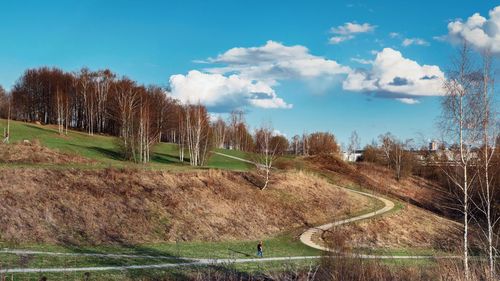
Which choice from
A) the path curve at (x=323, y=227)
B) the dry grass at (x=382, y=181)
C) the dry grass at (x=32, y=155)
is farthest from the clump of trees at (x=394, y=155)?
the dry grass at (x=32, y=155)

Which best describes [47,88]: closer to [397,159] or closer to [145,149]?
[145,149]

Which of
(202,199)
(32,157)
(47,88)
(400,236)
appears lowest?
(400,236)

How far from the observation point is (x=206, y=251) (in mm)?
24938

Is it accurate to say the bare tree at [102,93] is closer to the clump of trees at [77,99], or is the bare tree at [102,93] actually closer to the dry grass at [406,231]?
the clump of trees at [77,99]

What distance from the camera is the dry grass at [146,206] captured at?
25812mm

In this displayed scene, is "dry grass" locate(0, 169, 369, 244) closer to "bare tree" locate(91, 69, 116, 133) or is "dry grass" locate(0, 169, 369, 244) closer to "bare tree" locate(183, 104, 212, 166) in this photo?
"bare tree" locate(183, 104, 212, 166)

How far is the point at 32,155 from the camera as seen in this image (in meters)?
37.0

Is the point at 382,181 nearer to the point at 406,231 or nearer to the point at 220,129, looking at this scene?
the point at 406,231

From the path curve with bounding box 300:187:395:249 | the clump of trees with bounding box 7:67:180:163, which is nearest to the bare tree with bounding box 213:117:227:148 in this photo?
the clump of trees with bounding box 7:67:180:163

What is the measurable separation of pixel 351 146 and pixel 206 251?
252ft

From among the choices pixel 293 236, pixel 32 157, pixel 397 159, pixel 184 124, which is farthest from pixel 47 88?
pixel 293 236

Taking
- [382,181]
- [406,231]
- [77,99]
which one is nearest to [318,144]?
[382,181]

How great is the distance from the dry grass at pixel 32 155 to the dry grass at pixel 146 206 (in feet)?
15.6

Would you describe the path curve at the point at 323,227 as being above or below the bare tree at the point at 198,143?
below
